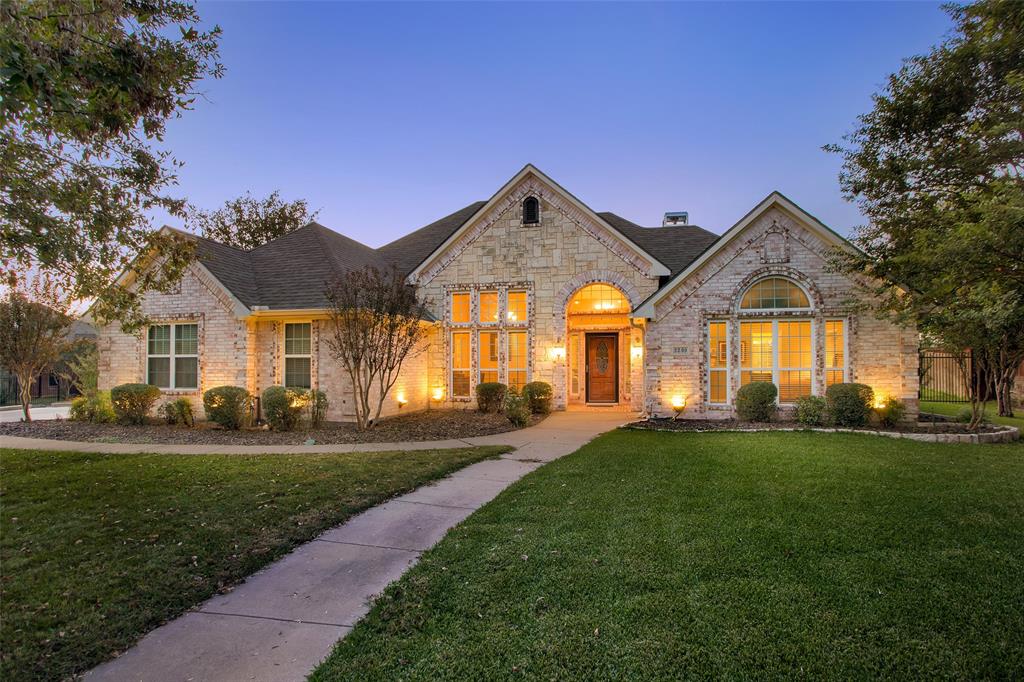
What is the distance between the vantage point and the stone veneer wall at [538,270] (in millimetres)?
15297

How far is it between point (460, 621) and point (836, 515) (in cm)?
434

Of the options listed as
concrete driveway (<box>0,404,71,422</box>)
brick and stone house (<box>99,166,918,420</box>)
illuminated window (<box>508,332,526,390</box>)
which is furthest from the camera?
illuminated window (<box>508,332,526,390</box>)

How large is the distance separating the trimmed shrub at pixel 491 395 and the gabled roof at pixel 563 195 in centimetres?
456

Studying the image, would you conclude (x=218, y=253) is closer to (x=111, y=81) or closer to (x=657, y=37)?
(x=111, y=81)

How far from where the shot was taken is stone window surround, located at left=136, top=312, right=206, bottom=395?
44.5ft

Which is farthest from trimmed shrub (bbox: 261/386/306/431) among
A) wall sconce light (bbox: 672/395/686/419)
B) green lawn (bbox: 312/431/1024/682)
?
wall sconce light (bbox: 672/395/686/419)

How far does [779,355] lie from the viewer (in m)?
13.0

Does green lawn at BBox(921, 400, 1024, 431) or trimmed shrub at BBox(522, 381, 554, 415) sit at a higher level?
trimmed shrub at BBox(522, 381, 554, 415)

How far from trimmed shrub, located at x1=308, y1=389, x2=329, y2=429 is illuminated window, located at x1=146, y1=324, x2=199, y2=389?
12.9 ft

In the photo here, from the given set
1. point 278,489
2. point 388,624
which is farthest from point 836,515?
point 278,489

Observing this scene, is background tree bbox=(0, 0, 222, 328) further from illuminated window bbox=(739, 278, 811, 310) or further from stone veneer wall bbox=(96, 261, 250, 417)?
illuminated window bbox=(739, 278, 811, 310)

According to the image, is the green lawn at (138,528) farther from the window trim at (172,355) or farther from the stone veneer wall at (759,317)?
the stone veneer wall at (759,317)

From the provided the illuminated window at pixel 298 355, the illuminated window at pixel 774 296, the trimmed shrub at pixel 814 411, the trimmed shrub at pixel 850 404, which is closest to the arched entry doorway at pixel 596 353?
the illuminated window at pixel 774 296

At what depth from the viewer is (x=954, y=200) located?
30.2 ft
